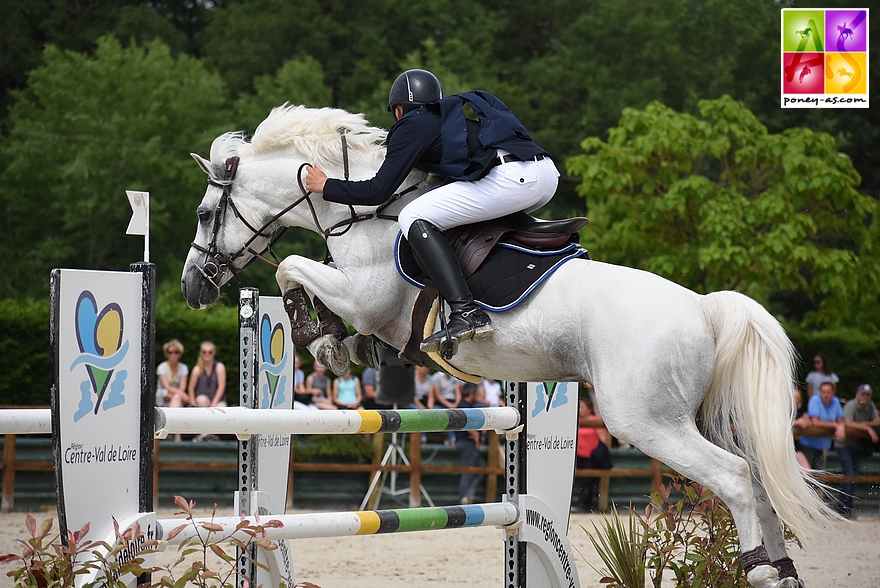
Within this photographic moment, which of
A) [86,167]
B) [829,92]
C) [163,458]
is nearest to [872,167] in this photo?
[829,92]

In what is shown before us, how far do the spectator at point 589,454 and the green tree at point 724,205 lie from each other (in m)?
3.67

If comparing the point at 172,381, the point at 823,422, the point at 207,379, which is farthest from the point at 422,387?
the point at 823,422

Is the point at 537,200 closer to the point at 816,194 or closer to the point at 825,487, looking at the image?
the point at 825,487

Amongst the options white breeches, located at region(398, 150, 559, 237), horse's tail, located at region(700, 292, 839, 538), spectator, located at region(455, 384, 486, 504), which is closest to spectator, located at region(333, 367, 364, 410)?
spectator, located at region(455, 384, 486, 504)

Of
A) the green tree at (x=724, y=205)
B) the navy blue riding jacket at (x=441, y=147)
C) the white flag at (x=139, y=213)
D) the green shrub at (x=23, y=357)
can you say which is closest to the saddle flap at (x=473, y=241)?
the navy blue riding jacket at (x=441, y=147)

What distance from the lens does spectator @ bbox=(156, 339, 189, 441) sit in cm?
915

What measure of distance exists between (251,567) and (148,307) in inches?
58.2

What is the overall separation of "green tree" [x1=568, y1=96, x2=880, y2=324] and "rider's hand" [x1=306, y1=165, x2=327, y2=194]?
9641mm

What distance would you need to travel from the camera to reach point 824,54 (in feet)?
32.3

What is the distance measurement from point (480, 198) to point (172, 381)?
660 cm

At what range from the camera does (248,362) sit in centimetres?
400

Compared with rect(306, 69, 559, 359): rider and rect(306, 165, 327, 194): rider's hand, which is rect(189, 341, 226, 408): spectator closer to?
rect(306, 165, 327, 194): rider's hand

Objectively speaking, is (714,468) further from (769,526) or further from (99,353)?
(99,353)

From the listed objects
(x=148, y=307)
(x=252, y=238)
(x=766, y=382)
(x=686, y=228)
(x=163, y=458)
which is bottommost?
(x=163, y=458)
